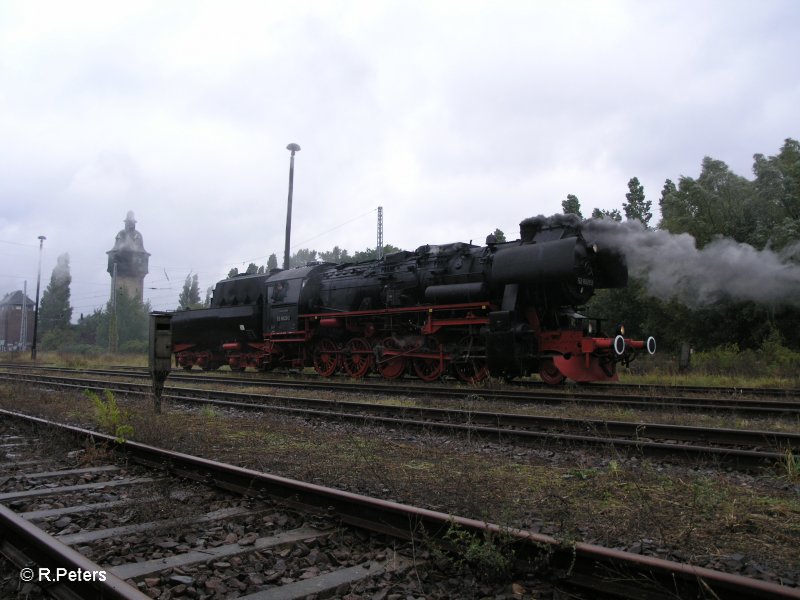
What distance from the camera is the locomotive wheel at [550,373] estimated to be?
515 inches

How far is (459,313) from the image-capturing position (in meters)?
14.0

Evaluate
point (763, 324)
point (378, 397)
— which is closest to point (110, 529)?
point (378, 397)

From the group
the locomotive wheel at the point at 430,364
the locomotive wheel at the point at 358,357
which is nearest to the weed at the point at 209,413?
the locomotive wheel at the point at 430,364

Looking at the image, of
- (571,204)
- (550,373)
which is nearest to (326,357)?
(550,373)

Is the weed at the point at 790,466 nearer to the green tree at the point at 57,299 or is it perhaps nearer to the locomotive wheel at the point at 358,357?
the locomotive wheel at the point at 358,357

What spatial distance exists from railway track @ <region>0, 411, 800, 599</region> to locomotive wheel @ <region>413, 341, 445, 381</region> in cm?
956

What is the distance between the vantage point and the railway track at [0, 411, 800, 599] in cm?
282

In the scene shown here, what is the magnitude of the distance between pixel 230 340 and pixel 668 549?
20054 mm

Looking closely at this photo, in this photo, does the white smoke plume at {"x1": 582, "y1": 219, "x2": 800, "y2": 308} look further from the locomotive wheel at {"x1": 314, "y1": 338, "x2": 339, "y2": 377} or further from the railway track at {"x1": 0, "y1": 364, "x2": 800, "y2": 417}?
the locomotive wheel at {"x1": 314, "y1": 338, "x2": 339, "y2": 377}

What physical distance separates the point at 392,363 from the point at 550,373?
4444mm

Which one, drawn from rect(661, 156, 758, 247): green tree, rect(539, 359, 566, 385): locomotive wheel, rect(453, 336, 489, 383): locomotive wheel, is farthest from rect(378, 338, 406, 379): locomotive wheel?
rect(661, 156, 758, 247): green tree

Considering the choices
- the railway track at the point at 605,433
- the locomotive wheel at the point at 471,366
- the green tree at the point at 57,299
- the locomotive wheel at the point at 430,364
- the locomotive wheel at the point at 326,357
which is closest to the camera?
the railway track at the point at 605,433

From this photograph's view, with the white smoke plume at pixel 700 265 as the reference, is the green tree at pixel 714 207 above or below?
above

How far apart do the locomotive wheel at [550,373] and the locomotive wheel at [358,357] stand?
16.5ft
